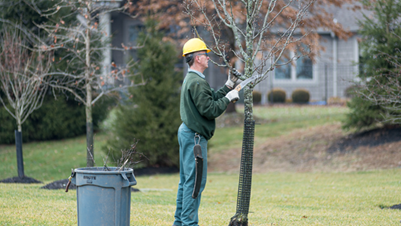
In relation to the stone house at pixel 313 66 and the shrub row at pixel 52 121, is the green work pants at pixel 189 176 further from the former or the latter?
the stone house at pixel 313 66

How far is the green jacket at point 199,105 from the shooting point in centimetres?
480

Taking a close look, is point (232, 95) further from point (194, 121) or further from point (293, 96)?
point (293, 96)

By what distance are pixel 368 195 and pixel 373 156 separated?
4644mm

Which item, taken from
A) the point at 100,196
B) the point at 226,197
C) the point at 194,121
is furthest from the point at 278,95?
the point at 100,196

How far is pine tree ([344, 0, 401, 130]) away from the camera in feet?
43.6

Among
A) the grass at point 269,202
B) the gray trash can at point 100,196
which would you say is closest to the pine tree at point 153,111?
the grass at point 269,202

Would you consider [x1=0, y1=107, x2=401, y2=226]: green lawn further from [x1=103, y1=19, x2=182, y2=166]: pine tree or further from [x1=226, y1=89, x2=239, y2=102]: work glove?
[x1=226, y1=89, x2=239, y2=102]: work glove

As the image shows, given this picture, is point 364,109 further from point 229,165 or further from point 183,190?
point 183,190

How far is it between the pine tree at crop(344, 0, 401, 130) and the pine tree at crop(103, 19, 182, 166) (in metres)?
5.58

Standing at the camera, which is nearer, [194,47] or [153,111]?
[194,47]

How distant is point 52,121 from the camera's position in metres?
17.4

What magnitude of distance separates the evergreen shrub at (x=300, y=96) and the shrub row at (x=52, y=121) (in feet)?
37.5

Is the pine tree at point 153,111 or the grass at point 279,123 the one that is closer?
the pine tree at point 153,111

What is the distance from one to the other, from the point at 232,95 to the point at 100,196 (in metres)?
1.74
